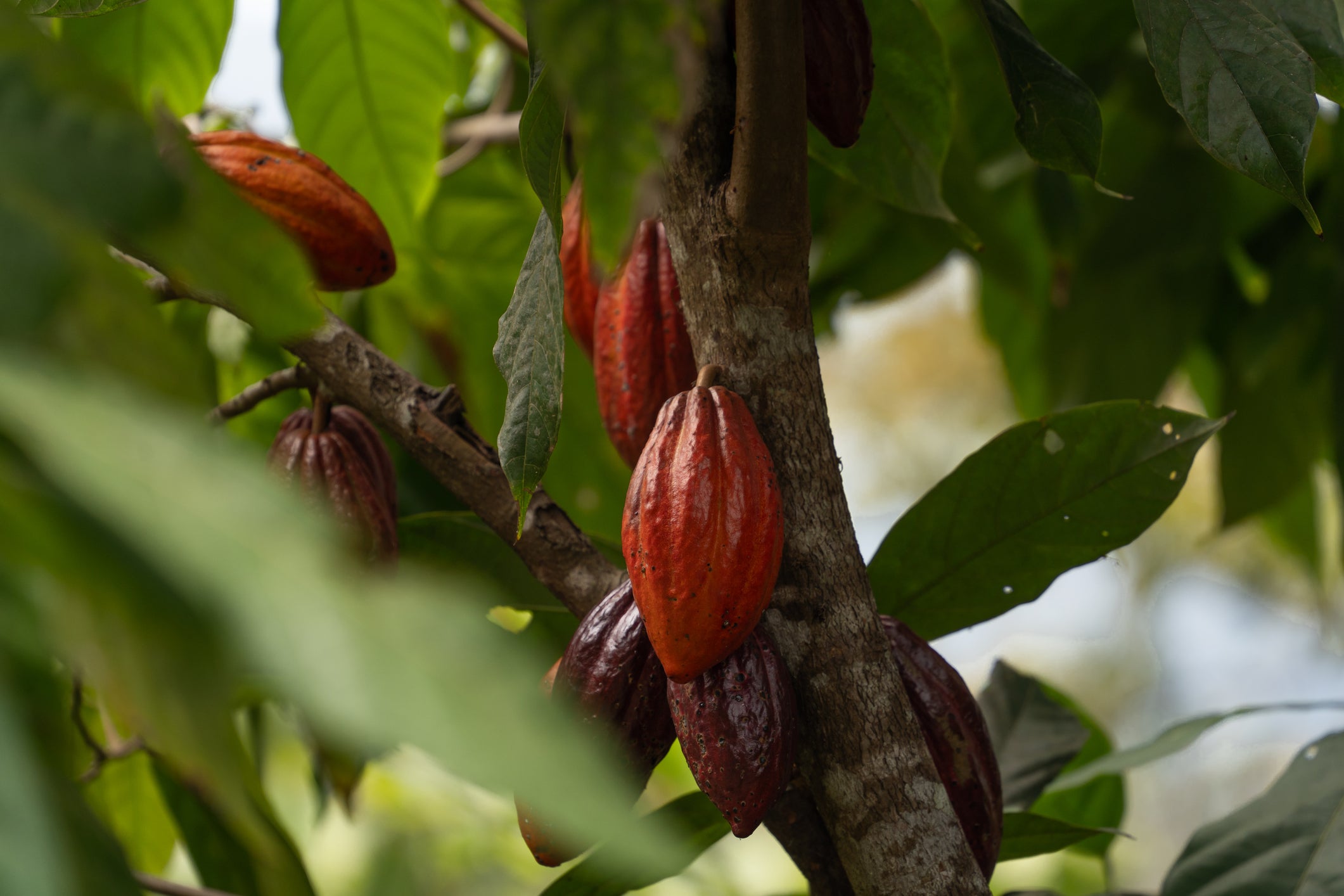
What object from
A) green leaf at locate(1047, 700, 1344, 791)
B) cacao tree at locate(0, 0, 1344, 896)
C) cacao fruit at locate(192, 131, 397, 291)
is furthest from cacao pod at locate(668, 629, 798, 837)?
green leaf at locate(1047, 700, 1344, 791)

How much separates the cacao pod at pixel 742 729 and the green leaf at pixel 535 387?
9 cm

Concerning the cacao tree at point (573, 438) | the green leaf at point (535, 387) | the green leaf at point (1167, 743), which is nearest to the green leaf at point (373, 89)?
the cacao tree at point (573, 438)

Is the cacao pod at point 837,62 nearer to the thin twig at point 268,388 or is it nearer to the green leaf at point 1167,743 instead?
the thin twig at point 268,388

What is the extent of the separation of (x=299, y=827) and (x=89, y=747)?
1763mm

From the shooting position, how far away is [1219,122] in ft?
1.28

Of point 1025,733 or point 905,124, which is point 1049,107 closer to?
point 905,124

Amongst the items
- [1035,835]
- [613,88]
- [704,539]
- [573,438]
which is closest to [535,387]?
[704,539]

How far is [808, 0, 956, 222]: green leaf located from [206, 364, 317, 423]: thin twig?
0.88 feet

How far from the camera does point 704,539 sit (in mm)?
347

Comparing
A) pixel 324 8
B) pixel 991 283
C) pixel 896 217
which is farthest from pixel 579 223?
pixel 991 283

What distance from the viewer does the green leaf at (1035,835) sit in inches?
20.2

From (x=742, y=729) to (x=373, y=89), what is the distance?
20.4 inches

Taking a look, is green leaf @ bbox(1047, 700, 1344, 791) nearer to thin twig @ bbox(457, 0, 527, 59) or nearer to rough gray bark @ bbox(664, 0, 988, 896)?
rough gray bark @ bbox(664, 0, 988, 896)

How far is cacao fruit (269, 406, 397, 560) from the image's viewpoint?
46cm
